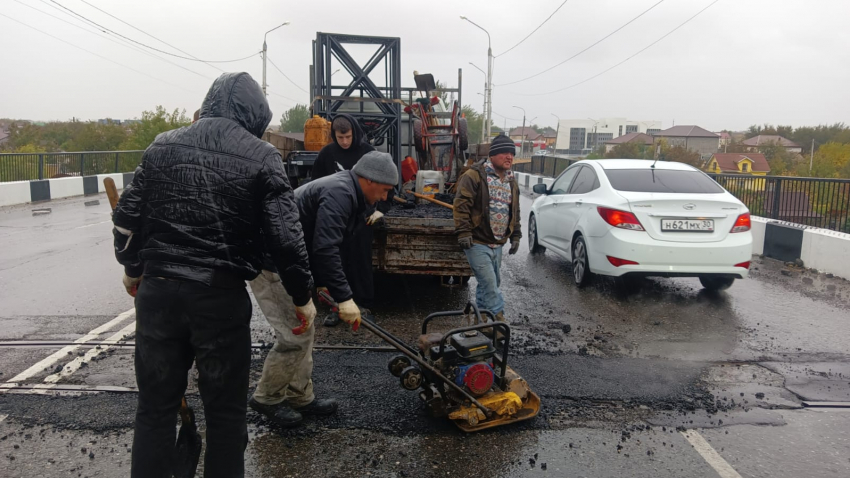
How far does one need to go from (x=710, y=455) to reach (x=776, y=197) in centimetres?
837

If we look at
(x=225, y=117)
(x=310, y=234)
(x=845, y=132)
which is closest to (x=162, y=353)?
(x=225, y=117)

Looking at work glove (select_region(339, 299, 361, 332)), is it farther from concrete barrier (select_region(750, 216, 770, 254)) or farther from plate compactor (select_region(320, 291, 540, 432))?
concrete barrier (select_region(750, 216, 770, 254))

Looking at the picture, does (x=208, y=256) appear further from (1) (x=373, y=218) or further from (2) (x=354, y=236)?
(1) (x=373, y=218)

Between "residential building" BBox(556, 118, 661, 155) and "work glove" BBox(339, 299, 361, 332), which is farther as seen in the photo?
"residential building" BBox(556, 118, 661, 155)

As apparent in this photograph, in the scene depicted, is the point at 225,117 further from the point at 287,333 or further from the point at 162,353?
the point at 287,333

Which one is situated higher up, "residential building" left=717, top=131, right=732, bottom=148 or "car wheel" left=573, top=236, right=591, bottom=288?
"residential building" left=717, top=131, right=732, bottom=148

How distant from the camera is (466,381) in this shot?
3.40m

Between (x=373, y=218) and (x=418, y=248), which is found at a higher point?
(x=373, y=218)

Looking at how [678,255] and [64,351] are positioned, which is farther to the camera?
[678,255]

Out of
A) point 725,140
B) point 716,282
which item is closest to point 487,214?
point 716,282

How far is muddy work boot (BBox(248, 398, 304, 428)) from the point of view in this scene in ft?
11.3

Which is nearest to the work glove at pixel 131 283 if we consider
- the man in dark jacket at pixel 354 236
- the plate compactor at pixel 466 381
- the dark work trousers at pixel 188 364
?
the dark work trousers at pixel 188 364

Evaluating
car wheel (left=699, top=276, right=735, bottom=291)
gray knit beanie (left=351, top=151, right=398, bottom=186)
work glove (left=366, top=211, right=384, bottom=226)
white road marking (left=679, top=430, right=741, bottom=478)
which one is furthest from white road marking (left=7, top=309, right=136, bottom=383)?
car wheel (left=699, top=276, right=735, bottom=291)

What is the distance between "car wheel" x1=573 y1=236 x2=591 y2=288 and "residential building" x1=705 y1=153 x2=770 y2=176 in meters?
67.7
